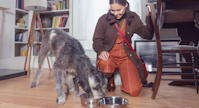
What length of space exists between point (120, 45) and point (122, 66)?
0.77 feet

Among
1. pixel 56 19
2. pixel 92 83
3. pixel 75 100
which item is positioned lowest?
pixel 75 100

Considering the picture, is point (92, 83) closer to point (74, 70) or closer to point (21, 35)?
point (74, 70)

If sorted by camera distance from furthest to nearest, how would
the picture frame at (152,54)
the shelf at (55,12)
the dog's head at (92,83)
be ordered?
the shelf at (55,12)
the picture frame at (152,54)
the dog's head at (92,83)

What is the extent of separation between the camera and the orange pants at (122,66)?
4.95 feet

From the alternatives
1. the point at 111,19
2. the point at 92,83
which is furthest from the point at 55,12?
the point at 92,83

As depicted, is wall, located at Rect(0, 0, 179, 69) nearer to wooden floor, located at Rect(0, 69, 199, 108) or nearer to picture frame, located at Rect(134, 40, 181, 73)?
picture frame, located at Rect(134, 40, 181, 73)

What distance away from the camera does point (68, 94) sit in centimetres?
153

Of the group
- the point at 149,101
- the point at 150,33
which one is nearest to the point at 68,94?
the point at 149,101

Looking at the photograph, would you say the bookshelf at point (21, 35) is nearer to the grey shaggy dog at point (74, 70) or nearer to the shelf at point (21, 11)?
the shelf at point (21, 11)

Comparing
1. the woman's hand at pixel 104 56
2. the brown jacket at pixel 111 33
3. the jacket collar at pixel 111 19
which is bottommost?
the woman's hand at pixel 104 56

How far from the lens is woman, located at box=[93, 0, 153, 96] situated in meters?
1.52

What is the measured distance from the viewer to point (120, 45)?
160 cm

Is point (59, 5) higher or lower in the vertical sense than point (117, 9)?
higher

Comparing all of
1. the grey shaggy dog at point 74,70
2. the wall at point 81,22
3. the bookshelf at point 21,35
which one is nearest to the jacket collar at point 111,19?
the grey shaggy dog at point 74,70
